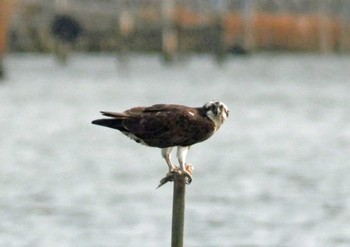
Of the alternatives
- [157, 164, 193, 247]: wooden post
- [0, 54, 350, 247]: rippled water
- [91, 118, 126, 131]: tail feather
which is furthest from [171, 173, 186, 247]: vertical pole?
[0, 54, 350, 247]: rippled water

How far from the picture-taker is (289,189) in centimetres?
3678

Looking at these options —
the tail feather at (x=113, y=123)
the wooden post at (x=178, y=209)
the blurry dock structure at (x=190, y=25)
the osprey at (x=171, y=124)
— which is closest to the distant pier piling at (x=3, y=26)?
the blurry dock structure at (x=190, y=25)

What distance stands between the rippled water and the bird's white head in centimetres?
1020

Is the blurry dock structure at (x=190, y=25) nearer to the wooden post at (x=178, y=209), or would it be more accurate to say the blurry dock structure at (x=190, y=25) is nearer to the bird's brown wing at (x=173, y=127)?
the bird's brown wing at (x=173, y=127)

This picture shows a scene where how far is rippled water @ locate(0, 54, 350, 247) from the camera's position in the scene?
30.2m

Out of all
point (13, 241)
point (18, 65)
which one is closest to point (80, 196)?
point (13, 241)

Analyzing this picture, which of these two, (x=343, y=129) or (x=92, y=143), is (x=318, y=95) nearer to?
(x=343, y=129)

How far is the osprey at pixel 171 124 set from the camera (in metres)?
17.9

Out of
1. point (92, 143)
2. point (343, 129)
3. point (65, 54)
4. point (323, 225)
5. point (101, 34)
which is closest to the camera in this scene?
point (323, 225)

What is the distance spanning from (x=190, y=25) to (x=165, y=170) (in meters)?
70.3

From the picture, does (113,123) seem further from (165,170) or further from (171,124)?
(165,170)

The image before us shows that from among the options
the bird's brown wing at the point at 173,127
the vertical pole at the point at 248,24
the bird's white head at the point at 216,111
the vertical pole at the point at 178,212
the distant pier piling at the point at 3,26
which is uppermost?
the vertical pole at the point at 248,24

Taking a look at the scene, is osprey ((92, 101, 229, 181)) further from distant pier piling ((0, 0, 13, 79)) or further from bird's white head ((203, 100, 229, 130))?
distant pier piling ((0, 0, 13, 79))

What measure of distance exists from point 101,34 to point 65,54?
298 inches
